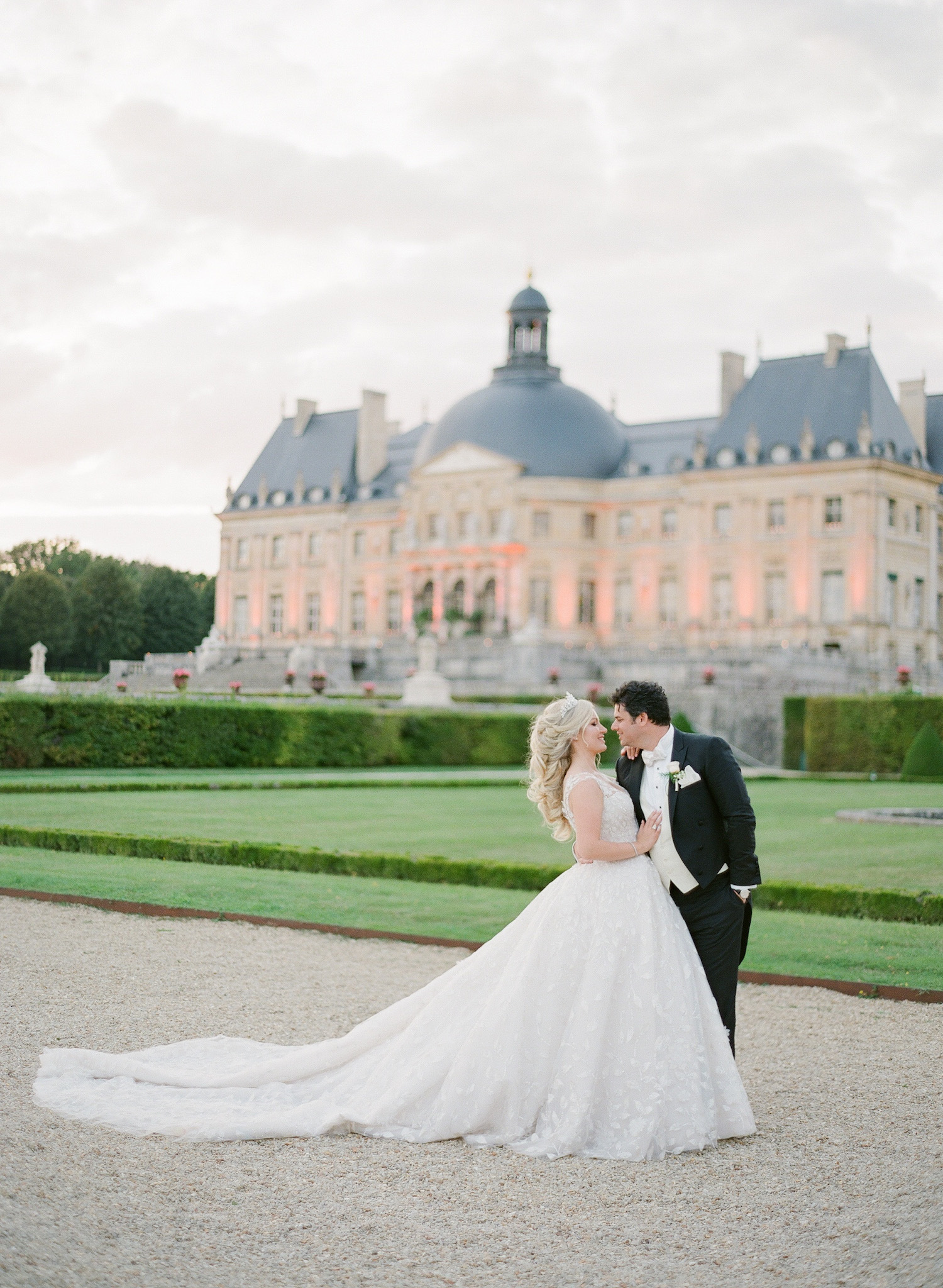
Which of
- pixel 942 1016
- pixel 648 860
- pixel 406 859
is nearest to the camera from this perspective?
pixel 648 860

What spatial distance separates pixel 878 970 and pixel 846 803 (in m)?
10.8

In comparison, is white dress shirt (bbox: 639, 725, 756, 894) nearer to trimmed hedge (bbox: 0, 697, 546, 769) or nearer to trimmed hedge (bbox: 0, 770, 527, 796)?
trimmed hedge (bbox: 0, 770, 527, 796)

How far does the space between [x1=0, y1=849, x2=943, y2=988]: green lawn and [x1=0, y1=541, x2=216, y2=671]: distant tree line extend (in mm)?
47825

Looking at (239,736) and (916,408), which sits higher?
A: (916,408)

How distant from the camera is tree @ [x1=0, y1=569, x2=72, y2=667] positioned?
56.5 m

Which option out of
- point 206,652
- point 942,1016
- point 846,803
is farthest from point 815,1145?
point 206,652

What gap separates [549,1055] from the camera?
4.58 metres

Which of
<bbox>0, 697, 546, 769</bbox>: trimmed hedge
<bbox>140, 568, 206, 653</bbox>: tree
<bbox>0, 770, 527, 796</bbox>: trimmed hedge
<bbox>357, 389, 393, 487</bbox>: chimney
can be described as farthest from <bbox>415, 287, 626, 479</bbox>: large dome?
<bbox>0, 770, 527, 796</bbox>: trimmed hedge

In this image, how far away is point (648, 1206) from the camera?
3893 mm

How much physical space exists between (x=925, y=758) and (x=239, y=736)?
1074cm

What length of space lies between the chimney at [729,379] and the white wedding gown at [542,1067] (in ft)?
156

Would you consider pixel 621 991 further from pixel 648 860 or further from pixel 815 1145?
pixel 815 1145

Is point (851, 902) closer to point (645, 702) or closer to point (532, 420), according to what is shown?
point (645, 702)

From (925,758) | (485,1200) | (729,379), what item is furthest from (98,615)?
(485,1200)
